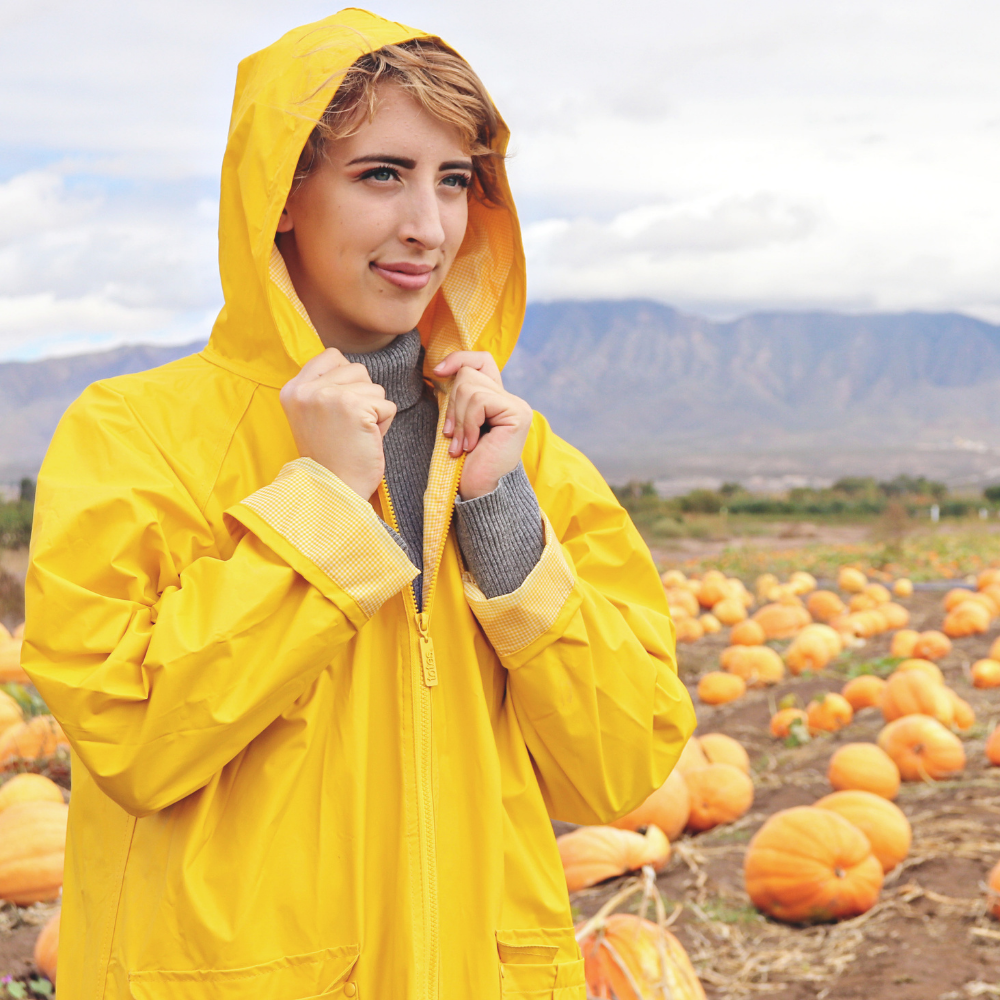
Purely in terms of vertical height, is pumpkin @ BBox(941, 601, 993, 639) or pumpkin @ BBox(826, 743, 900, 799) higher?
pumpkin @ BBox(941, 601, 993, 639)

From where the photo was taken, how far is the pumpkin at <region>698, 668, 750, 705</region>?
849 centimetres

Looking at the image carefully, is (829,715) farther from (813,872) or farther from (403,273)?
(403,273)

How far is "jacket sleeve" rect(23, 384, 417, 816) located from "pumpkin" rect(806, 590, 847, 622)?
10.8 metres

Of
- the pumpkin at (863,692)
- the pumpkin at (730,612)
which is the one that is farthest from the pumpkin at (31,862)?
the pumpkin at (730,612)

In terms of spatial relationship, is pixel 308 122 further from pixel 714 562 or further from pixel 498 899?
pixel 714 562

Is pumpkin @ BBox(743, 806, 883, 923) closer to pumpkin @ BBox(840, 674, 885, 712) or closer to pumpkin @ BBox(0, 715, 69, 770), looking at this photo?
pumpkin @ BBox(840, 674, 885, 712)

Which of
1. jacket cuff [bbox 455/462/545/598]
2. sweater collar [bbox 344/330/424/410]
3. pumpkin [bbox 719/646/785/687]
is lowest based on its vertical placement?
pumpkin [bbox 719/646/785/687]

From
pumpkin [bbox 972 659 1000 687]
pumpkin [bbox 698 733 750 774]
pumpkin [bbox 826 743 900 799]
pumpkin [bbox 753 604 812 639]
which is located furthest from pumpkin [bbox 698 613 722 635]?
pumpkin [bbox 826 743 900 799]

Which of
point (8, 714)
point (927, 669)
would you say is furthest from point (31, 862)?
point (927, 669)

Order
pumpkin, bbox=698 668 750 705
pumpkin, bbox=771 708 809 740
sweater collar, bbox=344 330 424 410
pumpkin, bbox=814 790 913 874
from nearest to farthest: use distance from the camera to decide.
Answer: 1. sweater collar, bbox=344 330 424 410
2. pumpkin, bbox=814 790 913 874
3. pumpkin, bbox=771 708 809 740
4. pumpkin, bbox=698 668 750 705

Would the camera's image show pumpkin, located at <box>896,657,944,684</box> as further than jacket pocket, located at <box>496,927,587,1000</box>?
Yes

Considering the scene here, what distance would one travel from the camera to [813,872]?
14.7 ft

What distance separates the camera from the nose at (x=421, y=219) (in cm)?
187

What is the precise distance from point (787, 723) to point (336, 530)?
633 centimetres
